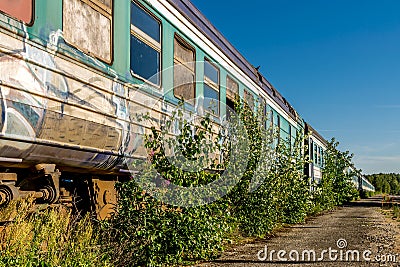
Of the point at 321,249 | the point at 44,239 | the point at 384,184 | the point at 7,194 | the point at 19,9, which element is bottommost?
the point at 321,249

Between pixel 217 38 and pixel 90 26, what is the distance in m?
3.95

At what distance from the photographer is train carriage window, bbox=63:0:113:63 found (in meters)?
4.74

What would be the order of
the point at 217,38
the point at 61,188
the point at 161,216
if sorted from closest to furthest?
the point at 61,188 → the point at 161,216 → the point at 217,38

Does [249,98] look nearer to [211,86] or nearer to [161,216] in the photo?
[211,86]

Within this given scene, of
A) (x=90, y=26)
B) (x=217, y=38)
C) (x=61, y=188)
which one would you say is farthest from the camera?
(x=217, y=38)

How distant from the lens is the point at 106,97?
5184 mm

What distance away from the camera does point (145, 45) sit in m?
6.11

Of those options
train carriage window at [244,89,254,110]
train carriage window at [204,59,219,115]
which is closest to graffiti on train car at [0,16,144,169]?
train carriage window at [204,59,219,115]

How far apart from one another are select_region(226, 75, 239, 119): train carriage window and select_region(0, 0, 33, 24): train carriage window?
17.4 ft

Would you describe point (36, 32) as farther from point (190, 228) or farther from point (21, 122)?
point (190, 228)

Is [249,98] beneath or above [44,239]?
above

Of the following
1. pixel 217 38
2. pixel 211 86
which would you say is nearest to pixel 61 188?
pixel 211 86

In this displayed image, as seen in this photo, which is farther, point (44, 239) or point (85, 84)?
point (85, 84)

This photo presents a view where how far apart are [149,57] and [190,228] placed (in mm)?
1989
